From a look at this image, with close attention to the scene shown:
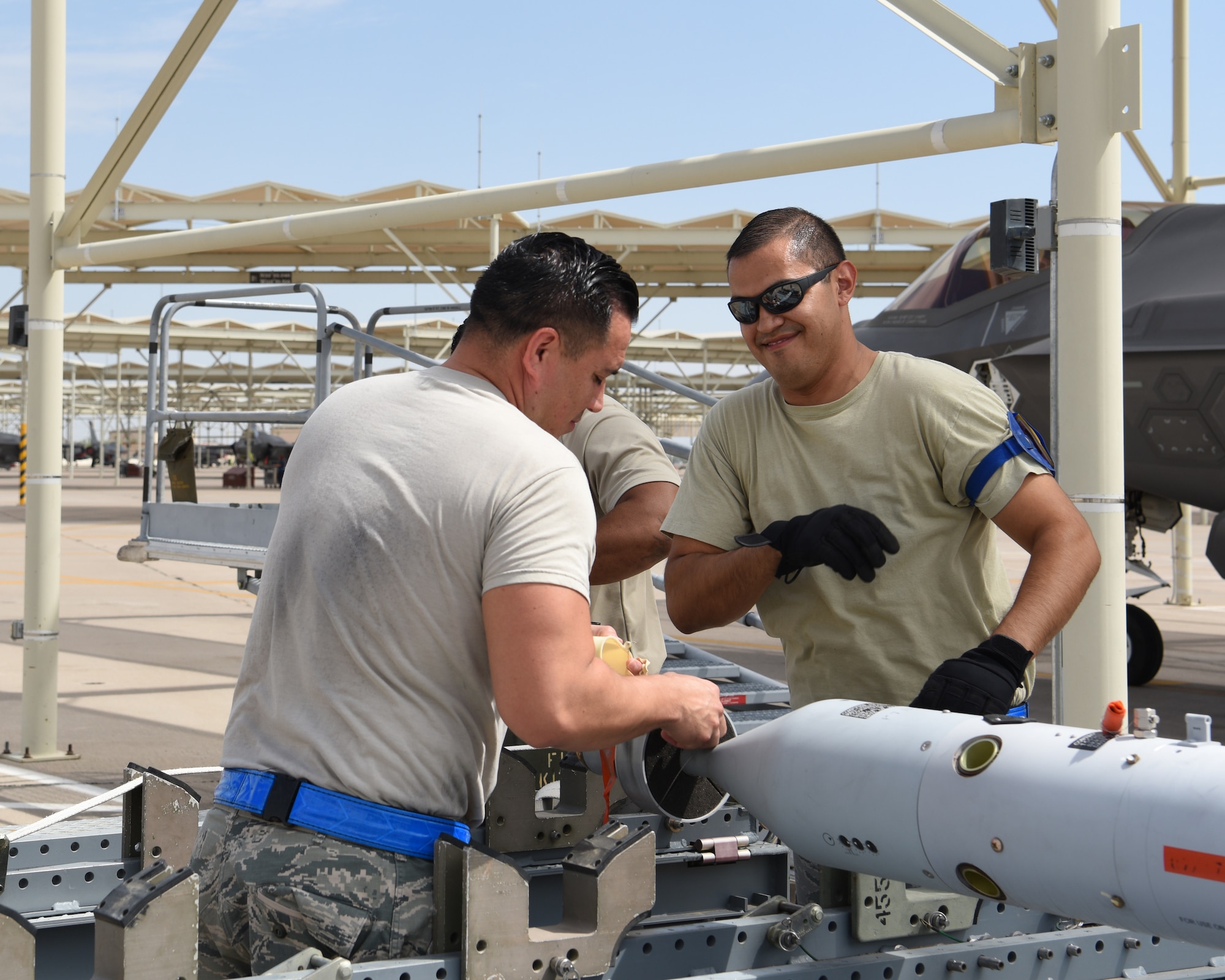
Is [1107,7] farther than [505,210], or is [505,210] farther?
[505,210]

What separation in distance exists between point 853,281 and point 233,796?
1.80 metres

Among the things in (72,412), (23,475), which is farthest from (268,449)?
(23,475)

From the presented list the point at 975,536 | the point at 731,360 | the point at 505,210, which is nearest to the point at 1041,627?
the point at 975,536

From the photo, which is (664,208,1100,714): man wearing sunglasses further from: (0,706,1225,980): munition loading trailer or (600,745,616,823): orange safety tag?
(600,745,616,823): orange safety tag

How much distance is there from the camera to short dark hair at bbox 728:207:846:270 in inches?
113

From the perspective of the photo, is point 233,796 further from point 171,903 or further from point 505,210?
point 505,210

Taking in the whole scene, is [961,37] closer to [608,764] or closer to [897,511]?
[897,511]

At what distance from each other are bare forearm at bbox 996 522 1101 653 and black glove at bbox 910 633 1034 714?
2.9 inches

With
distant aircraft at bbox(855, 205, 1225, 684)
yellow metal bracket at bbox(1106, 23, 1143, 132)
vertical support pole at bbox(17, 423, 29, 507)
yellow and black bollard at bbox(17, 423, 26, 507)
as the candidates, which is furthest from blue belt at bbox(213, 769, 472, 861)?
yellow and black bollard at bbox(17, 423, 26, 507)

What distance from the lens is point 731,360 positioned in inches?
1570

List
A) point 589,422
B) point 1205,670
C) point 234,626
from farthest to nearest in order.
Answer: point 234,626 → point 1205,670 → point 589,422

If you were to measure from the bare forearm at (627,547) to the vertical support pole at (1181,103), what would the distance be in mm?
10880

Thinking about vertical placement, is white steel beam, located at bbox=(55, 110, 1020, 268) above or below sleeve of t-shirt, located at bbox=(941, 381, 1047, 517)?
above

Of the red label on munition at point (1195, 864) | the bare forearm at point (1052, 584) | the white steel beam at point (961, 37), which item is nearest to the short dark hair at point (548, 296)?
the bare forearm at point (1052, 584)
